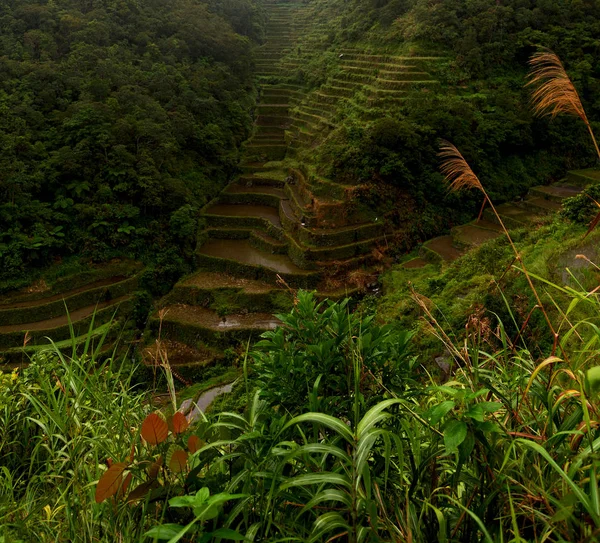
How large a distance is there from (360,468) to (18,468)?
1854mm

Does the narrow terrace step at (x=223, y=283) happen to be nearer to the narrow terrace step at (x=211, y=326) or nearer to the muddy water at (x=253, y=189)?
the narrow terrace step at (x=211, y=326)

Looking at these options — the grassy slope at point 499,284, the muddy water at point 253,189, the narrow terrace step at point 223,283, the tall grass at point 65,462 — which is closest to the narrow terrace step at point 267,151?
the muddy water at point 253,189

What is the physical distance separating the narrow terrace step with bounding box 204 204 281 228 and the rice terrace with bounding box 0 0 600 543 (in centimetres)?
11

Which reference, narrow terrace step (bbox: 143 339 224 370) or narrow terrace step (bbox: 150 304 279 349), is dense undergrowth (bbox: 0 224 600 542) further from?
narrow terrace step (bbox: 150 304 279 349)

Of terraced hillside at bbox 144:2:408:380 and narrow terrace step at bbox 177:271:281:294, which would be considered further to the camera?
narrow terrace step at bbox 177:271:281:294

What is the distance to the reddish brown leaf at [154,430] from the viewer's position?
1.19 metres

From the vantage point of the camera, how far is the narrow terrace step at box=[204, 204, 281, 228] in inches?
518

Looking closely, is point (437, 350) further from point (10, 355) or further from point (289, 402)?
point (10, 355)

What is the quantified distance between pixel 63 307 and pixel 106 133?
4.99 metres

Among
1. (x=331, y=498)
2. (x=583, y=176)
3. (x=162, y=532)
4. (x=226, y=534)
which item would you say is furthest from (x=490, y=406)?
(x=583, y=176)

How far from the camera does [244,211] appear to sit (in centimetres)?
1370

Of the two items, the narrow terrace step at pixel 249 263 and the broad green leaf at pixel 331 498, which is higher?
the broad green leaf at pixel 331 498

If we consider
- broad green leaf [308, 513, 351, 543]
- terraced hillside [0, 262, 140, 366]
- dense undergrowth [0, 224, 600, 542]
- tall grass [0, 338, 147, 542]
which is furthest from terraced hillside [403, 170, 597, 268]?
broad green leaf [308, 513, 351, 543]

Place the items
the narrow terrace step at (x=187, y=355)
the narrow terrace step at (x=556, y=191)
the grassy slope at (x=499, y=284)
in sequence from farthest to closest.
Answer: the narrow terrace step at (x=556, y=191), the narrow terrace step at (x=187, y=355), the grassy slope at (x=499, y=284)
